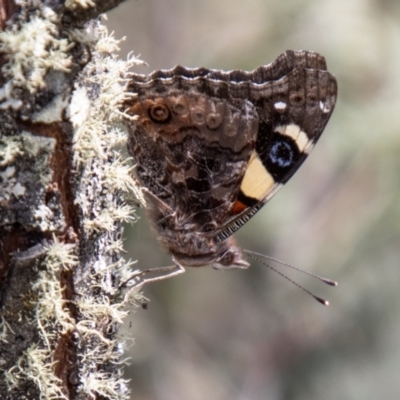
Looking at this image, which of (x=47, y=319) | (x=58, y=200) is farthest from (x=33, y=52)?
(x=47, y=319)

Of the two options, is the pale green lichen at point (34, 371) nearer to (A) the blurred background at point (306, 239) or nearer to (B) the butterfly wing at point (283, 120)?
(B) the butterfly wing at point (283, 120)

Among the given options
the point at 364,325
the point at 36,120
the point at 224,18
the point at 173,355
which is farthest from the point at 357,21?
the point at 36,120

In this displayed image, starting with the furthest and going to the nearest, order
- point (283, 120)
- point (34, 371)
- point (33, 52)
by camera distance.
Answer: point (283, 120), point (34, 371), point (33, 52)

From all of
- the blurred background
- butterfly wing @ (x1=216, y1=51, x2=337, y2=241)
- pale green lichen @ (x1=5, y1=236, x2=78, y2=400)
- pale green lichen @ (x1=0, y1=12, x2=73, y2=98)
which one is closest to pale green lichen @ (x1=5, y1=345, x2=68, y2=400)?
pale green lichen @ (x1=5, y1=236, x2=78, y2=400)

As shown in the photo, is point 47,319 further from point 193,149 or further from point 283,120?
point 283,120

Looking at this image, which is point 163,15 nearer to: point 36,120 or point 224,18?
point 224,18

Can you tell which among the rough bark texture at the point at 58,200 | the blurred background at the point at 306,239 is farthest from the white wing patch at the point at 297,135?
the blurred background at the point at 306,239

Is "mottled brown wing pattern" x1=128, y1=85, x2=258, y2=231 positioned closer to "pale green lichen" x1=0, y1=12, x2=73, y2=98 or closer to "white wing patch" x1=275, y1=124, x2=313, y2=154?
"white wing patch" x1=275, y1=124, x2=313, y2=154
